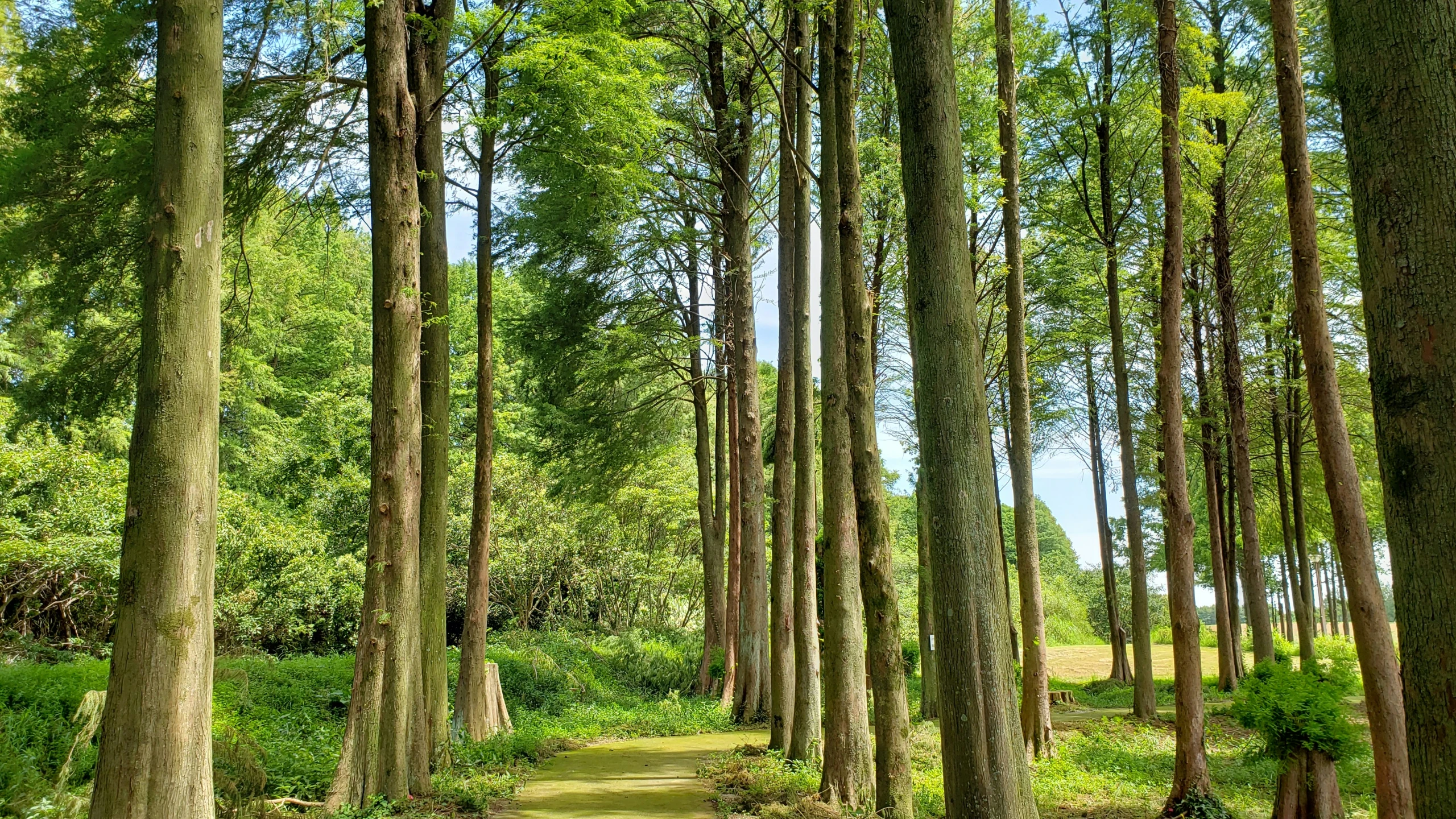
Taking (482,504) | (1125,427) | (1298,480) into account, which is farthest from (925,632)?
(1298,480)

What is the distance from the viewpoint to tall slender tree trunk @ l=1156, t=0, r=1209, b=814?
8.22m

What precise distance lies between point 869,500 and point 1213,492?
45.9 feet

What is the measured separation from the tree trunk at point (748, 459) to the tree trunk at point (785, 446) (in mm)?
1212

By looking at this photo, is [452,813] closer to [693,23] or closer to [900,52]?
[900,52]

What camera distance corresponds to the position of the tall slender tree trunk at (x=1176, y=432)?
8219mm

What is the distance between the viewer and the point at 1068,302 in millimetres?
18500

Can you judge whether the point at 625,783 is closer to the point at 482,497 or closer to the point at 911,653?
the point at 482,497

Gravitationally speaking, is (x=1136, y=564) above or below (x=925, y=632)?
above

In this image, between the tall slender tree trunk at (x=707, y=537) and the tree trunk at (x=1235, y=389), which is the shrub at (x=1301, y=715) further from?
the tall slender tree trunk at (x=707, y=537)

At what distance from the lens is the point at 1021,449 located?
35.8ft

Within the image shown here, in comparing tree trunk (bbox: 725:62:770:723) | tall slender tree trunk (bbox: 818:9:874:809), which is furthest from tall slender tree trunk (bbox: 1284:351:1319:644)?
tall slender tree trunk (bbox: 818:9:874:809)

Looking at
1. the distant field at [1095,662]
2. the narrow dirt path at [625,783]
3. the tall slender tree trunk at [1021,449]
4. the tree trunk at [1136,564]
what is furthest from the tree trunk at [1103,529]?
the narrow dirt path at [625,783]

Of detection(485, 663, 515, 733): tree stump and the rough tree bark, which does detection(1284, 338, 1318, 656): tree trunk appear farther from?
detection(485, 663, 515, 733): tree stump

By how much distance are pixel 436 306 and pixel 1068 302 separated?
13.9 m
